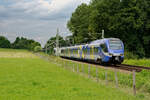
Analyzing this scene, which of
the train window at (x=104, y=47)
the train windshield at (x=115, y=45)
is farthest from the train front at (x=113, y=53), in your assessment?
the train window at (x=104, y=47)

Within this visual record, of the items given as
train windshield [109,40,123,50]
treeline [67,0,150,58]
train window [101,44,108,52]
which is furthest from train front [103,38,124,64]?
treeline [67,0,150,58]

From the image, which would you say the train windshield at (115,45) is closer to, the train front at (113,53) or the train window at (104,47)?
the train front at (113,53)

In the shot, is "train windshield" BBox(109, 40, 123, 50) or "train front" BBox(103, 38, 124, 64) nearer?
"train front" BBox(103, 38, 124, 64)

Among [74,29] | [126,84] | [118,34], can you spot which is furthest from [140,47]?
[126,84]

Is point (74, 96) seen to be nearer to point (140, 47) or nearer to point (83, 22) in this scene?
point (140, 47)

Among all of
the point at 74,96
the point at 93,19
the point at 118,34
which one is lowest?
the point at 74,96

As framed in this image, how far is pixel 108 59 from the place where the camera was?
89.8ft

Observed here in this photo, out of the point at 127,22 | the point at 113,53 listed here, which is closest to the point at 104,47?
the point at 113,53

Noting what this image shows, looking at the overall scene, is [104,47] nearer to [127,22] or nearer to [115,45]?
[115,45]

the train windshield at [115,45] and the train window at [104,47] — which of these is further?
the train window at [104,47]

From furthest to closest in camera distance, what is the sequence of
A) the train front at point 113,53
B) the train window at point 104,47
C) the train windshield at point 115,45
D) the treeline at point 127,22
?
1. the treeline at point 127,22
2. the train window at point 104,47
3. the train windshield at point 115,45
4. the train front at point 113,53

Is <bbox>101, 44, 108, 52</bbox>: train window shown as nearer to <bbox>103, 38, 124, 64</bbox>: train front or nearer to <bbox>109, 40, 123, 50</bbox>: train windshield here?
<bbox>103, 38, 124, 64</bbox>: train front

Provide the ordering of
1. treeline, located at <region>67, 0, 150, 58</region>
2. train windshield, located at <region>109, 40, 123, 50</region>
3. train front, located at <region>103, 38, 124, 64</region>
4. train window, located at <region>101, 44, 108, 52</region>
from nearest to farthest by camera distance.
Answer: train front, located at <region>103, 38, 124, 64</region>, train windshield, located at <region>109, 40, 123, 50</region>, train window, located at <region>101, 44, 108, 52</region>, treeline, located at <region>67, 0, 150, 58</region>

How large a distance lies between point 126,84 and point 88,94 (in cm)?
370
